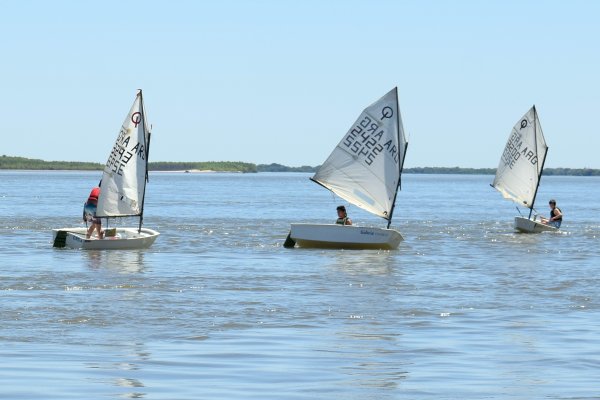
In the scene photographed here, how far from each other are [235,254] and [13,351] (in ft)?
79.6

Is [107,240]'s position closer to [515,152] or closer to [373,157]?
[373,157]

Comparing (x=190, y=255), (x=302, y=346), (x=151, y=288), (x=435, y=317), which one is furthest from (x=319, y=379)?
(x=190, y=255)

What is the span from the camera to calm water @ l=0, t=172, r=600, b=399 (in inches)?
642

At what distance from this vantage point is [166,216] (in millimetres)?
75875

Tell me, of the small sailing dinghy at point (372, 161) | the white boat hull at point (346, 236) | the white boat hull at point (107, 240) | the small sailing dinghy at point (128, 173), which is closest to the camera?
the white boat hull at point (107, 240)

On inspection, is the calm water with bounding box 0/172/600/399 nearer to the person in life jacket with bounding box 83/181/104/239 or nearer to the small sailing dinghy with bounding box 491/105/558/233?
the person in life jacket with bounding box 83/181/104/239

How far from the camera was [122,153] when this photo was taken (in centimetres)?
4431

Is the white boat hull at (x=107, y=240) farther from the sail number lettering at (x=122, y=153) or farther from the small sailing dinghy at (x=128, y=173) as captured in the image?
the sail number lettering at (x=122, y=153)

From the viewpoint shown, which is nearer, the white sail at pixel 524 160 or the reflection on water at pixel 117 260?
the reflection on water at pixel 117 260

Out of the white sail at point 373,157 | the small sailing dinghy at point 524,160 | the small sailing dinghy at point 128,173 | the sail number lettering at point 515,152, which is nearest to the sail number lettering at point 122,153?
the small sailing dinghy at point 128,173

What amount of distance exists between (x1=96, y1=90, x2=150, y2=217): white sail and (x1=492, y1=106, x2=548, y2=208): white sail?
26984 millimetres

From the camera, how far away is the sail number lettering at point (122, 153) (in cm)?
4416

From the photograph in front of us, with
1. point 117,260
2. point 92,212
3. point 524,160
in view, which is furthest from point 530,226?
point 117,260

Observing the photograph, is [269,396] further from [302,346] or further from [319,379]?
[302,346]
